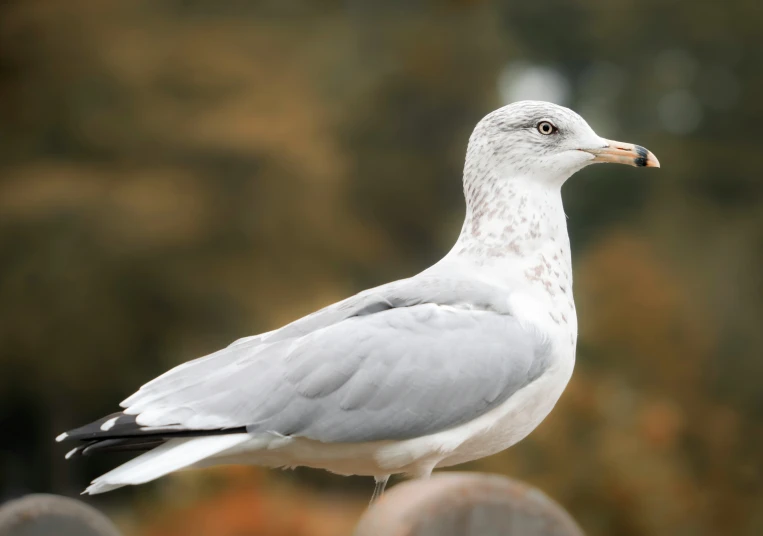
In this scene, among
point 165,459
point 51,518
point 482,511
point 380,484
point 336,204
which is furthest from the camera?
point 336,204

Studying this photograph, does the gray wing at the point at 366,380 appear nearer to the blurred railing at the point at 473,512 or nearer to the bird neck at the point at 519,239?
the bird neck at the point at 519,239

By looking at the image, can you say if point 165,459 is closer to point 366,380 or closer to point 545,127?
point 366,380

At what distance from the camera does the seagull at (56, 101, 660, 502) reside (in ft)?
5.14

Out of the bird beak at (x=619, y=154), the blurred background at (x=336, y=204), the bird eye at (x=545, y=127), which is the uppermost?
the bird eye at (x=545, y=127)

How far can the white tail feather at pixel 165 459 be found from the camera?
1.48 metres

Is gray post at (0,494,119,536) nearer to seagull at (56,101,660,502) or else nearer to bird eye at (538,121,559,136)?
seagull at (56,101,660,502)

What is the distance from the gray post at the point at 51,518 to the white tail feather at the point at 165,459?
7.1 inches

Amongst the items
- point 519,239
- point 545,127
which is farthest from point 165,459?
point 545,127

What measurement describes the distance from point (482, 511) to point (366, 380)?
0.56 meters

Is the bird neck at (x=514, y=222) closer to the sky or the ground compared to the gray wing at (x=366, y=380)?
closer to the sky

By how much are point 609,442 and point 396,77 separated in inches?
129

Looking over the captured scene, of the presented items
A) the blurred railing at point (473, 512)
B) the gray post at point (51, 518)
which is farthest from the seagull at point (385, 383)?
the blurred railing at point (473, 512)

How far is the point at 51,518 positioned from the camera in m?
1.68

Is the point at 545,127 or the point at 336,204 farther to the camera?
the point at 336,204
